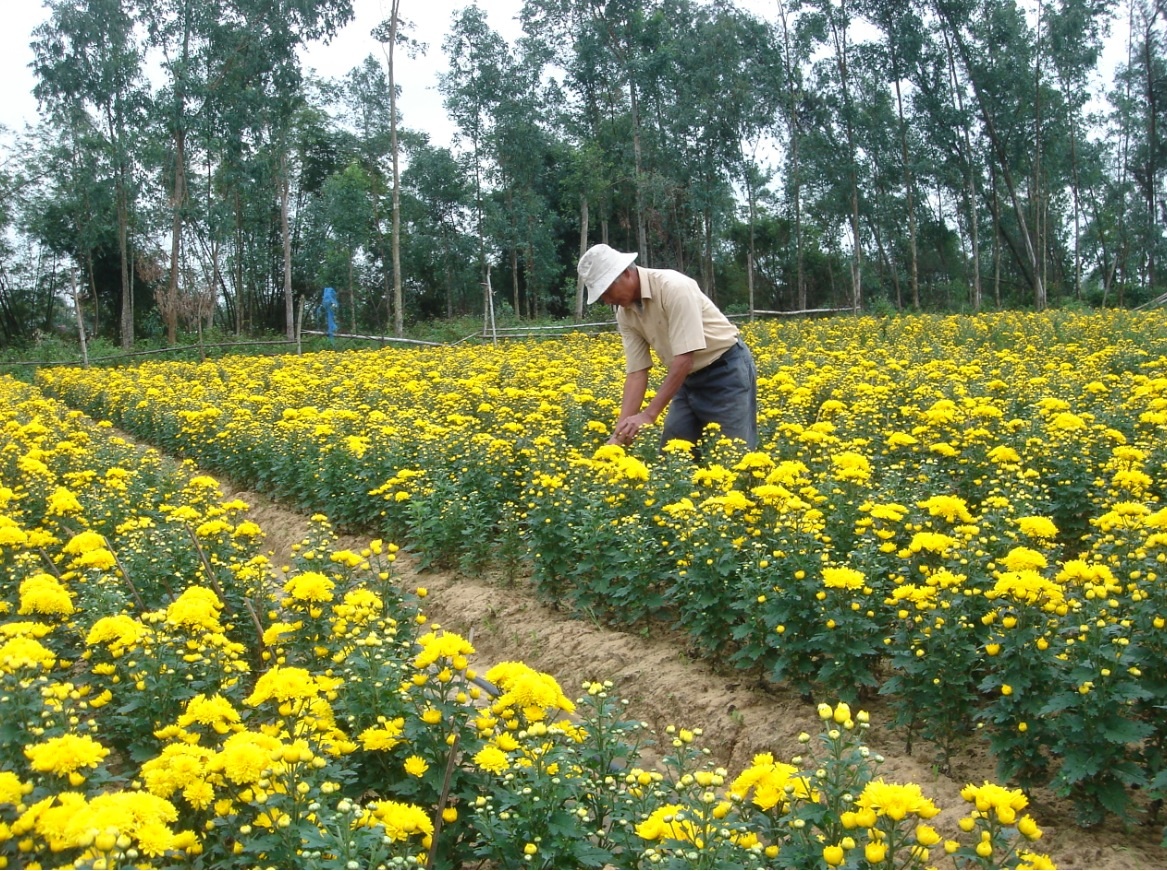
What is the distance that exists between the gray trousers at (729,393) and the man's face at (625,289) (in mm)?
739

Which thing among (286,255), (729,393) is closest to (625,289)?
(729,393)

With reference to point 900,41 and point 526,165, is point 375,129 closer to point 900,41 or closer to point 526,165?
point 526,165

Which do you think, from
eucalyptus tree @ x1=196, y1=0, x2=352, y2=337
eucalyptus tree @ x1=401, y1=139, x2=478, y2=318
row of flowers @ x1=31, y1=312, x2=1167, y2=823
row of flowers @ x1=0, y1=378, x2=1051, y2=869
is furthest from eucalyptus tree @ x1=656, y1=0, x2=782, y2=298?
row of flowers @ x1=0, y1=378, x2=1051, y2=869

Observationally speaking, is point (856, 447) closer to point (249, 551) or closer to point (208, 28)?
point (249, 551)

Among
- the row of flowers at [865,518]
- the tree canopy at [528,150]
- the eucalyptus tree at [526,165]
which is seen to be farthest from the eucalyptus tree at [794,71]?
the row of flowers at [865,518]

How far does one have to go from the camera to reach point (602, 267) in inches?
229

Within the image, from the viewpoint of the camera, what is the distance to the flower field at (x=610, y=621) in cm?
251

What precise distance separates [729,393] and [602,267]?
4.10ft

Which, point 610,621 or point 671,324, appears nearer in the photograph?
point 610,621

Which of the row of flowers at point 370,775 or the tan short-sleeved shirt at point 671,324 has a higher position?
the tan short-sleeved shirt at point 671,324

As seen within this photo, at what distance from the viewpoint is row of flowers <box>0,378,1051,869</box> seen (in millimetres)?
2289

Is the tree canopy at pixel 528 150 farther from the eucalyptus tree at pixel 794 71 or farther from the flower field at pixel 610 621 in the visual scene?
the flower field at pixel 610 621

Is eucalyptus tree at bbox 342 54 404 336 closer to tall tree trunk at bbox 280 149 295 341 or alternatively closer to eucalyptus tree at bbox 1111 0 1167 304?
tall tree trunk at bbox 280 149 295 341

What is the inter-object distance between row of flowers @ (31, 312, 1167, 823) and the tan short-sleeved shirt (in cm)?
64
